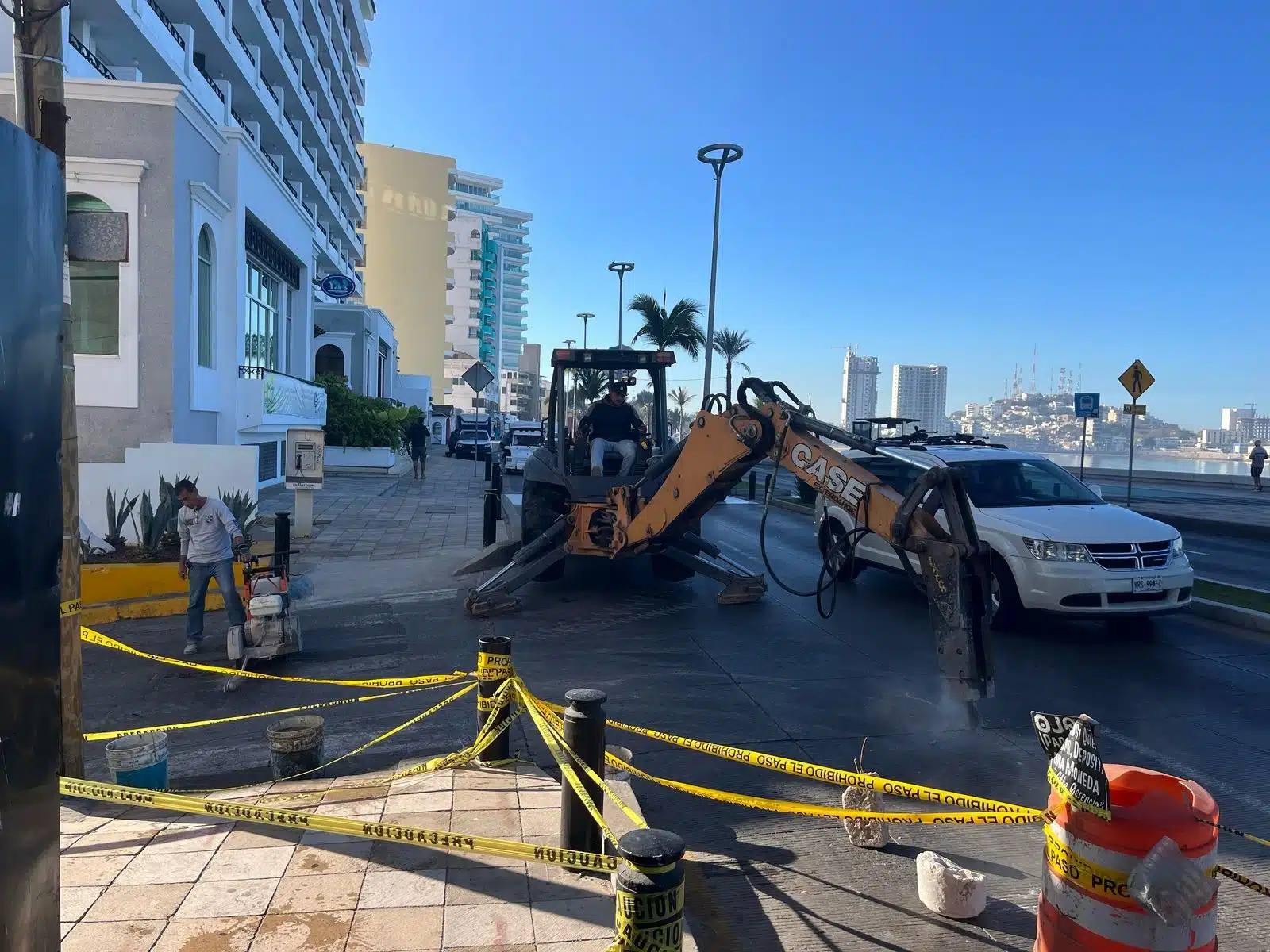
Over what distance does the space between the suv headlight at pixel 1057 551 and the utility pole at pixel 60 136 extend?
25.3 ft

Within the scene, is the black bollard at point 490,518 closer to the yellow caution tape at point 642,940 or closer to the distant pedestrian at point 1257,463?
the yellow caution tape at point 642,940

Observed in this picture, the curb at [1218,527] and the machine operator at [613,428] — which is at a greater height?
the machine operator at [613,428]

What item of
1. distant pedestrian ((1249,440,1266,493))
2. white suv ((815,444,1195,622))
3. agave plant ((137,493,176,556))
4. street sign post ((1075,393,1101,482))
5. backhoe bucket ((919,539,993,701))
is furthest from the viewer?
distant pedestrian ((1249,440,1266,493))

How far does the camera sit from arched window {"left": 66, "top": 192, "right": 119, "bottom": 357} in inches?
556

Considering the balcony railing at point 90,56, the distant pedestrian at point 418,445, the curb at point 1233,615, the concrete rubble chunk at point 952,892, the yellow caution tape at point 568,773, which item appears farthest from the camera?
the distant pedestrian at point 418,445

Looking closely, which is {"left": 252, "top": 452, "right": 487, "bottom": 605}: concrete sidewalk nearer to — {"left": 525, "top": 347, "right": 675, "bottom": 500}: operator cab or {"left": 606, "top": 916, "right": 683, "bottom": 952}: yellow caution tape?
{"left": 525, "top": 347, "right": 675, "bottom": 500}: operator cab

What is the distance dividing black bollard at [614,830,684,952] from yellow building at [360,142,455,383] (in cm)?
A: 10422

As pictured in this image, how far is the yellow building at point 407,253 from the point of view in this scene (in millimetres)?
102938

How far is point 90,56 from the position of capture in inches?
772

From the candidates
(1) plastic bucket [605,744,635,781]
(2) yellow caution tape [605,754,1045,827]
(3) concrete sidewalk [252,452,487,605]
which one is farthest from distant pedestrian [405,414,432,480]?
(2) yellow caution tape [605,754,1045,827]

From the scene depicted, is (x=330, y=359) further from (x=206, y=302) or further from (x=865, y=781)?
(x=865, y=781)

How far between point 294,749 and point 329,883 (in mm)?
1545

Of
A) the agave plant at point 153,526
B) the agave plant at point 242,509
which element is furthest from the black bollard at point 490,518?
the agave plant at point 153,526

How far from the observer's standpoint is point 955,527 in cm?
580
